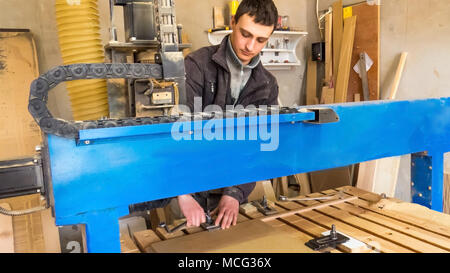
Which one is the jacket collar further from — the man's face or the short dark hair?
the short dark hair

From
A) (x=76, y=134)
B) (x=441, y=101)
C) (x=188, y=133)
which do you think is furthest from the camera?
(x=441, y=101)

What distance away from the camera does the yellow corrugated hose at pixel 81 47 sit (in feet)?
5.97

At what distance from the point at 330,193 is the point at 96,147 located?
1.40 m

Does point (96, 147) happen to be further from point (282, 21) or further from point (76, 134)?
point (282, 21)

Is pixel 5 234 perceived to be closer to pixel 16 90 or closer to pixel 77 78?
pixel 16 90

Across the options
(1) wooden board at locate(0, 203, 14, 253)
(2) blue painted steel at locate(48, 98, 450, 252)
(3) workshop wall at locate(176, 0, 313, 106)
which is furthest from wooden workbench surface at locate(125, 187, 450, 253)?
(3) workshop wall at locate(176, 0, 313, 106)

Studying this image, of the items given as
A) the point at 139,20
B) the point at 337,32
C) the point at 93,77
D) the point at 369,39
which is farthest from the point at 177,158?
the point at 337,32

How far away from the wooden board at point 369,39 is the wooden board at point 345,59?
0.05m

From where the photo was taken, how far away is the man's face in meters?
1.51

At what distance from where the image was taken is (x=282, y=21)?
3.41 m

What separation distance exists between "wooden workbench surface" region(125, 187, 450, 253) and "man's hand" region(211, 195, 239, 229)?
4 centimetres

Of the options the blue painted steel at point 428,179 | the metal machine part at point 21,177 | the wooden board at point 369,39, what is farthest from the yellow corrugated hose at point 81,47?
the wooden board at point 369,39

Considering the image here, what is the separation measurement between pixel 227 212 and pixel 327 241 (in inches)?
17.6

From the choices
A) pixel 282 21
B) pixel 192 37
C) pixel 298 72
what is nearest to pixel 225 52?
pixel 192 37
